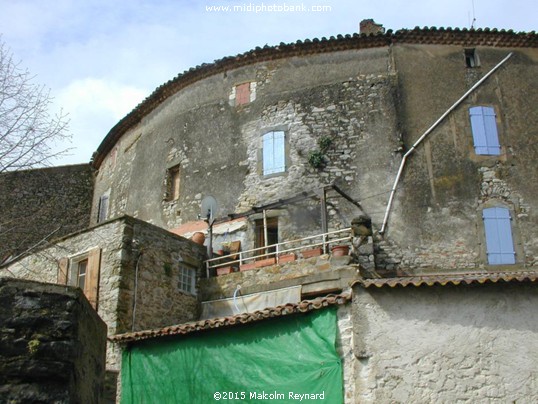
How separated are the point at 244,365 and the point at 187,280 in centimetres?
478

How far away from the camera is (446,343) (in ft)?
35.1

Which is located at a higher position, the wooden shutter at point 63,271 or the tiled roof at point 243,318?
the wooden shutter at point 63,271

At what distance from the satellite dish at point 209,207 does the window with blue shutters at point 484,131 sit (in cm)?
788

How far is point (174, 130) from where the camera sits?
21922mm

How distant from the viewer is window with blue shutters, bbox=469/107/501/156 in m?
18.6

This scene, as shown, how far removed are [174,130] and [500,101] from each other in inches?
413

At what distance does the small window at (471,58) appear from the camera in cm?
1967

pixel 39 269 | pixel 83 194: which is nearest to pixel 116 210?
pixel 83 194

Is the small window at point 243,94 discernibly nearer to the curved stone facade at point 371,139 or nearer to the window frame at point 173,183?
the curved stone facade at point 371,139

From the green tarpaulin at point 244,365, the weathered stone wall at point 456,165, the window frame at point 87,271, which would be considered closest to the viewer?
the green tarpaulin at point 244,365

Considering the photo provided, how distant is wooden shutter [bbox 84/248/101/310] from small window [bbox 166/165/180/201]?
6.07 metres

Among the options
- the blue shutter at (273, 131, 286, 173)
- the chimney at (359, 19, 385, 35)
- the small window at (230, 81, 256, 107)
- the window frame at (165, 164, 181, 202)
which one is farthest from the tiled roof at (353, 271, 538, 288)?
the chimney at (359, 19, 385, 35)

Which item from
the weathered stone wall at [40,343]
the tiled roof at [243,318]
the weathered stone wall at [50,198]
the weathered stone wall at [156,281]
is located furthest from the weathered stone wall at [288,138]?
the weathered stone wall at [40,343]

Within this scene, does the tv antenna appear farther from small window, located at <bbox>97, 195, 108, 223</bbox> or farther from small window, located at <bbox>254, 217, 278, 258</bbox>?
small window, located at <bbox>97, 195, 108, 223</bbox>
